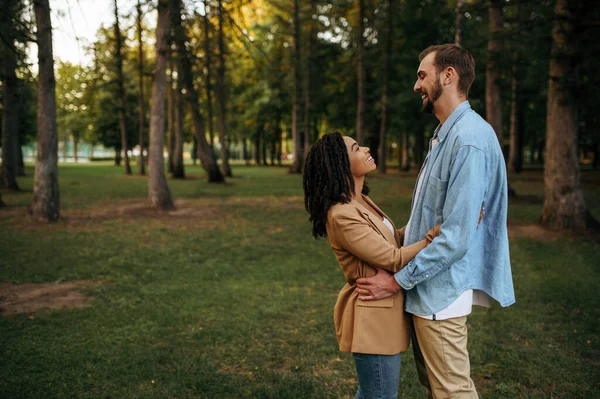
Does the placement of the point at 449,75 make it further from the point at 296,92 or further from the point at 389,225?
the point at 296,92

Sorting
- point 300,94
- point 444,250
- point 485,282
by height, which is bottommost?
point 485,282

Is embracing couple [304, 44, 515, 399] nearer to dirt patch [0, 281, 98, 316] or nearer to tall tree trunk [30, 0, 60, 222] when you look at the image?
dirt patch [0, 281, 98, 316]

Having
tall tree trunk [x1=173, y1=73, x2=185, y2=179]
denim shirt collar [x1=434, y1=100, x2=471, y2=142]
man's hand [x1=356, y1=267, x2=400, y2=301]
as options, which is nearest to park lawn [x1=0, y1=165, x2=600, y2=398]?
man's hand [x1=356, y1=267, x2=400, y2=301]

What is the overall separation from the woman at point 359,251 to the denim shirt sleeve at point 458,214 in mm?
119

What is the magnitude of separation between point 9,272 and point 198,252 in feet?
10.8

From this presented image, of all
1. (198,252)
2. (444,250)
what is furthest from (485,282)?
(198,252)

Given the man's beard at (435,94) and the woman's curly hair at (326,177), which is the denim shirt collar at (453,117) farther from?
the woman's curly hair at (326,177)

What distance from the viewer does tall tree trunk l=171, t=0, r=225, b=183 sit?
Result: 14883mm

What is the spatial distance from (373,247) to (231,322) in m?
3.99

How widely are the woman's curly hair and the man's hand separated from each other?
15.3 inches

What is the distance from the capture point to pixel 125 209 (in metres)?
15.8

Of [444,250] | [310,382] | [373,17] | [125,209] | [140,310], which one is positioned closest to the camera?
[444,250]

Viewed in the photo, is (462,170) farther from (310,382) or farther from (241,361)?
(241,361)

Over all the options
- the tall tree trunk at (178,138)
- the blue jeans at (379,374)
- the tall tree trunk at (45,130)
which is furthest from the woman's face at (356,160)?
the tall tree trunk at (178,138)
